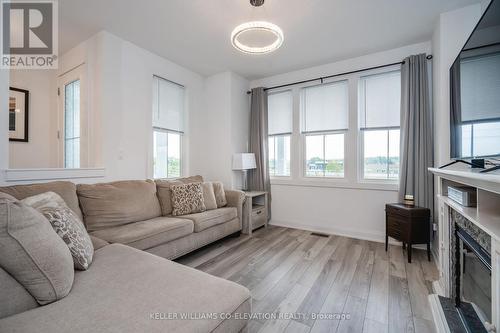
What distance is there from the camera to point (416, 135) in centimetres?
278

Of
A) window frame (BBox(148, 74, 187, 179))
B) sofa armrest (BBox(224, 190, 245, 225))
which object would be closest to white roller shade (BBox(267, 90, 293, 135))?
sofa armrest (BBox(224, 190, 245, 225))

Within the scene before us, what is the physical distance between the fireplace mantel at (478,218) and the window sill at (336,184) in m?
1.18

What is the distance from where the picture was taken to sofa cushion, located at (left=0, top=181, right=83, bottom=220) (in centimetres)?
179

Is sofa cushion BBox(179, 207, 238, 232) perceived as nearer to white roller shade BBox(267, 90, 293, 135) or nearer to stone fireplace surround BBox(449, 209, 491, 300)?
white roller shade BBox(267, 90, 293, 135)

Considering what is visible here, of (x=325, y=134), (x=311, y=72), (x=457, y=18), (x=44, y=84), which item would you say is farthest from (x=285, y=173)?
(x=44, y=84)

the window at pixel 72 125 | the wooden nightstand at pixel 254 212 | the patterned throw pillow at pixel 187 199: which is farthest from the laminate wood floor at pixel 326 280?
the window at pixel 72 125

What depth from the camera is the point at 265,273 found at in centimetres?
222

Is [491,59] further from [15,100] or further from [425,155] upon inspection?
[15,100]

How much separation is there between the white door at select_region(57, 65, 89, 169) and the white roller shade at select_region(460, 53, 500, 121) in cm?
377

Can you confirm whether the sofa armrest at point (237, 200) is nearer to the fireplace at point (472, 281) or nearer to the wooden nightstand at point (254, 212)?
the wooden nightstand at point (254, 212)

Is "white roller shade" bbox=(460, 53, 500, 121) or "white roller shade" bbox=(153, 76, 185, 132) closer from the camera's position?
"white roller shade" bbox=(460, 53, 500, 121)

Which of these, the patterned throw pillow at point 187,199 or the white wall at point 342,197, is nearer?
the patterned throw pillow at point 187,199

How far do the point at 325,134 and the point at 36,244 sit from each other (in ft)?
11.6

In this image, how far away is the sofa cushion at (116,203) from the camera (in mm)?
2152
